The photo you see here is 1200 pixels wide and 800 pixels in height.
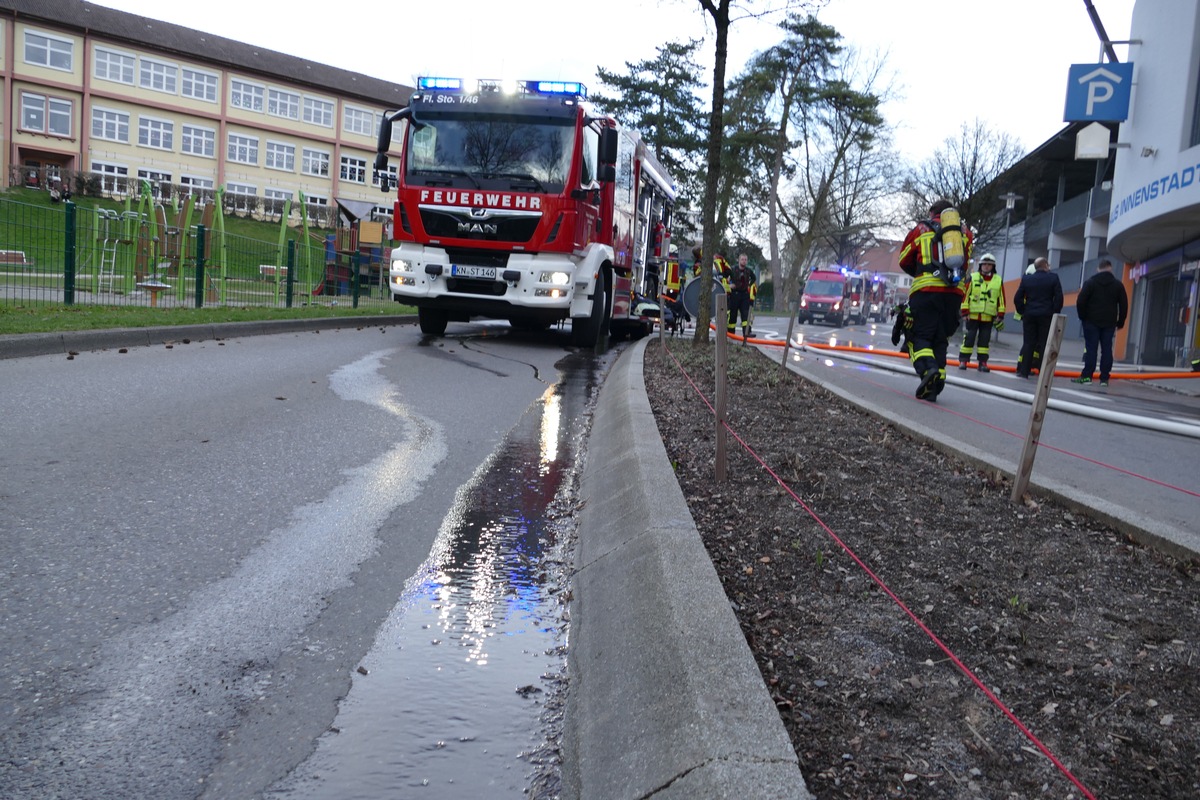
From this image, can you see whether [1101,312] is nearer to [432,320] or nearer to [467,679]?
[432,320]

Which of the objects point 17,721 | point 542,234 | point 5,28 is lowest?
point 17,721

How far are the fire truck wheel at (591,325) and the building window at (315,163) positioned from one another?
5368 centimetres

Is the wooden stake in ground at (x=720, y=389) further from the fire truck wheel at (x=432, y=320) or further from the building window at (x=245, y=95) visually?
the building window at (x=245, y=95)

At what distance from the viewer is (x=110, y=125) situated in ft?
188

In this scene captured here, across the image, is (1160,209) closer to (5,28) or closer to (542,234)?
(542,234)

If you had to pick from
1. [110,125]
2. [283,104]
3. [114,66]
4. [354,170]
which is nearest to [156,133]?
[110,125]

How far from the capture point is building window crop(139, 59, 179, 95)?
2299 inches

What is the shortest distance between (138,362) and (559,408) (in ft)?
13.4

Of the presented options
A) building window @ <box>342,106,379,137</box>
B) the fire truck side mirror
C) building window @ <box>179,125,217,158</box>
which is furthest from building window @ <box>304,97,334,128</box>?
the fire truck side mirror

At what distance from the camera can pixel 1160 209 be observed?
70.3 feet

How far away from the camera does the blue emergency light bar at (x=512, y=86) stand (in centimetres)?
1487

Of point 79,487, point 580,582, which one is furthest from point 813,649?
point 79,487

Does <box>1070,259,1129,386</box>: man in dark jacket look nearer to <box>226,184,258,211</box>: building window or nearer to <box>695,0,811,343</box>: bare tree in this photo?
<box>695,0,811,343</box>: bare tree

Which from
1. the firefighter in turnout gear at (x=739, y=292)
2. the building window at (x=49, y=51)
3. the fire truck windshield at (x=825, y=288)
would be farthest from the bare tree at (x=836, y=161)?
the building window at (x=49, y=51)
